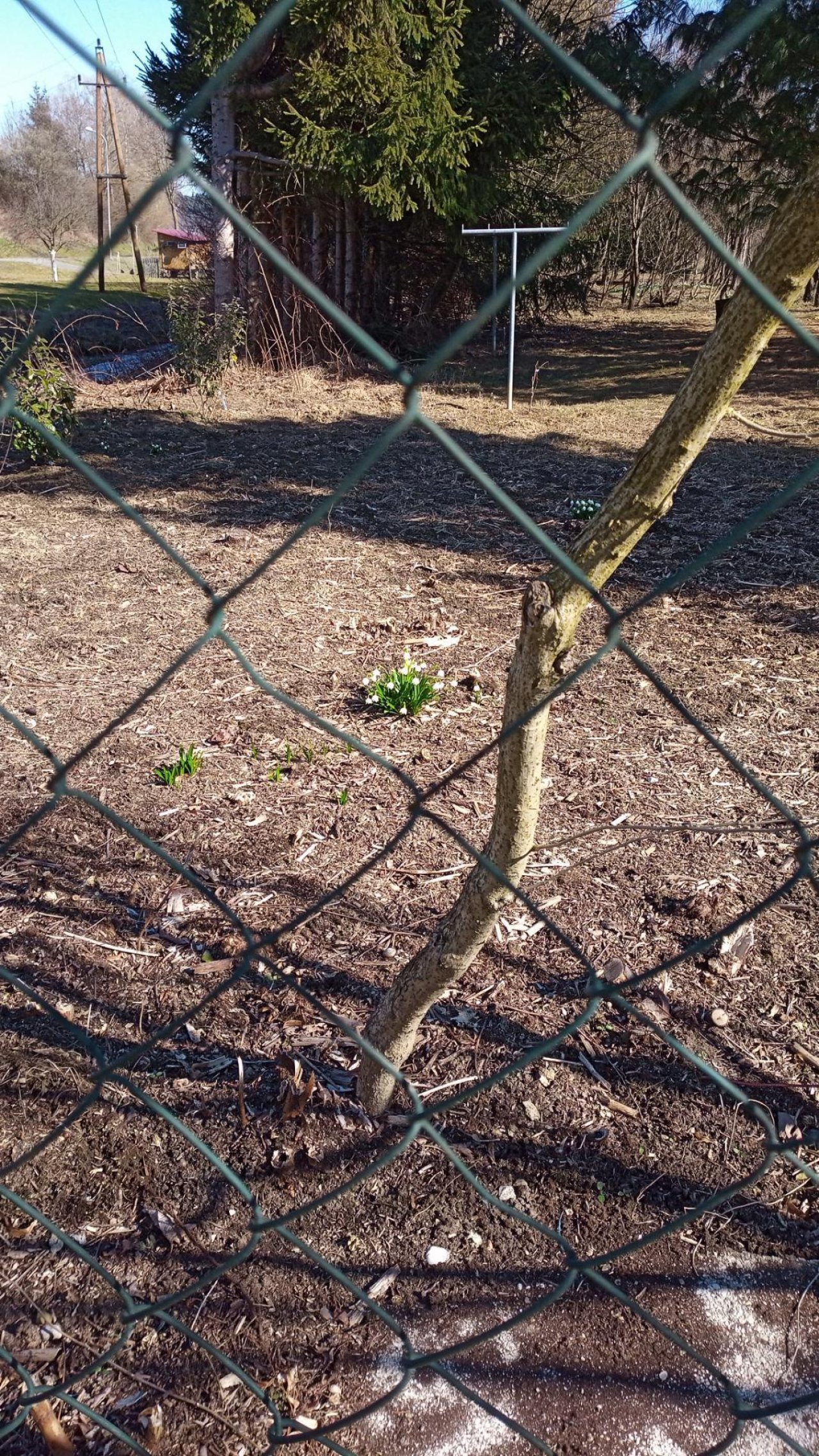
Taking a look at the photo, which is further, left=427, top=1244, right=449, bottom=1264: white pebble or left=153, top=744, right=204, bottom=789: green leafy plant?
left=153, top=744, right=204, bottom=789: green leafy plant

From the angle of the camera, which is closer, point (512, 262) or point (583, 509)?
point (583, 509)

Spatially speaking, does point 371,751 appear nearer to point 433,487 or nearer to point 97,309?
point 433,487

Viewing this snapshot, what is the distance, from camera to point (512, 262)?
976 cm

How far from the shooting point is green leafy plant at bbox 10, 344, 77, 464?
21.8ft

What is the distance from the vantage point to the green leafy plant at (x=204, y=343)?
9.41 meters

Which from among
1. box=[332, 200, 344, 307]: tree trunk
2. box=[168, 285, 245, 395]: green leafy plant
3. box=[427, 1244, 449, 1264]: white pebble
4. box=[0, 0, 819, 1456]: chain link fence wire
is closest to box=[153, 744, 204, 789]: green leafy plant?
box=[0, 0, 819, 1456]: chain link fence wire

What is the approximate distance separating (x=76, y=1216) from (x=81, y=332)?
16.1m

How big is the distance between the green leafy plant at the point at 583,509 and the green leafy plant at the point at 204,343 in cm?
485

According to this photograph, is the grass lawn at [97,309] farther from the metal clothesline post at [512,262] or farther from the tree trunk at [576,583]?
the tree trunk at [576,583]

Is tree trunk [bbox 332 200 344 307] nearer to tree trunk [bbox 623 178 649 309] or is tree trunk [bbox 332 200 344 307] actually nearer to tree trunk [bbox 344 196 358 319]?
tree trunk [bbox 344 196 358 319]

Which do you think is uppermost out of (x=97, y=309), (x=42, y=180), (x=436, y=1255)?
(x=42, y=180)

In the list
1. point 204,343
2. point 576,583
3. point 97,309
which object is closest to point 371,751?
point 576,583

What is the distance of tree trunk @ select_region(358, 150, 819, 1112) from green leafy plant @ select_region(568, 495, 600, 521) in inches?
161

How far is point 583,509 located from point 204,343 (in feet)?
17.4
